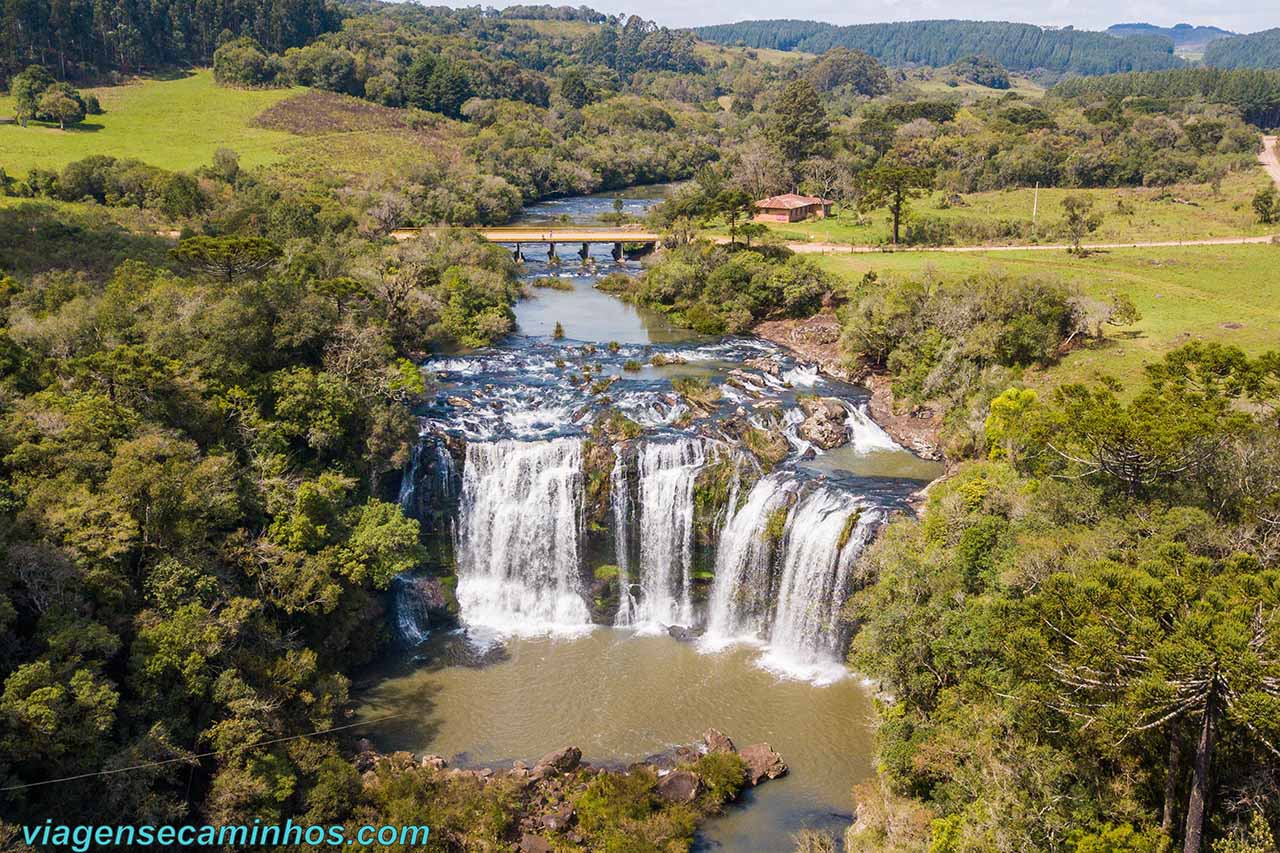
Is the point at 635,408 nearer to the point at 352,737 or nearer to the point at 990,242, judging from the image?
the point at 352,737

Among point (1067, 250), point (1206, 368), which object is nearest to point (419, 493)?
point (1206, 368)

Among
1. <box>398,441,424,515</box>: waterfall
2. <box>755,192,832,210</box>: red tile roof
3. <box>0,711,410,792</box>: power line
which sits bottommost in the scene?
<box>0,711,410,792</box>: power line

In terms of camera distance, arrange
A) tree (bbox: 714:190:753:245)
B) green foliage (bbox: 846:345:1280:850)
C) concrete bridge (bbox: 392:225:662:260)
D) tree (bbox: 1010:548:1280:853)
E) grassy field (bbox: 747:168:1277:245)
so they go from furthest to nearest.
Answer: concrete bridge (bbox: 392:225:662:260) → grassy field (bbox: 747:168:1277:245) → tree (bbox: 714:190:753:245) → green foliage (bbox: 846:345:1280:850) → tree (bbox: 1010:548:1280:853)

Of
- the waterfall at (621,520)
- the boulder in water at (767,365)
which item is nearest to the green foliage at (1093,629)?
the waterfall at (621,520)

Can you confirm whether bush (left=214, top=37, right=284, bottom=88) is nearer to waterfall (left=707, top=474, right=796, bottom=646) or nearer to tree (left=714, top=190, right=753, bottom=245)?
tree (left=714, top=190, right=753, bottom=245)

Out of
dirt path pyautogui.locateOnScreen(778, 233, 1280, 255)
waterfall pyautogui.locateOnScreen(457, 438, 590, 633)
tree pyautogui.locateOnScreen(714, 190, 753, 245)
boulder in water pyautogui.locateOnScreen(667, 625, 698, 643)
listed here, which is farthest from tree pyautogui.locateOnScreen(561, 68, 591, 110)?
boulder in water pyautogui.locateOnScreen(667, 625, 698, 643)

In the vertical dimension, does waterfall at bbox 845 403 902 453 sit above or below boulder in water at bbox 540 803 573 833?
above
